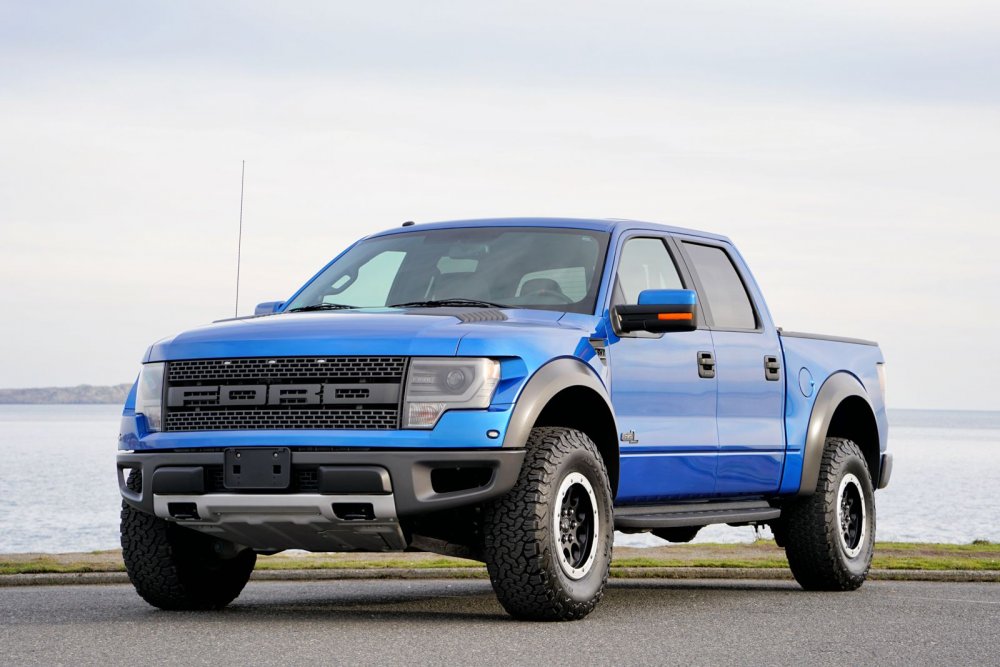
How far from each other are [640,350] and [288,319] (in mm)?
1926

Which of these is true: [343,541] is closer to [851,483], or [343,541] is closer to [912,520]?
[851,483]

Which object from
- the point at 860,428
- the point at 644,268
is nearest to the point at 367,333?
the point at 644,268

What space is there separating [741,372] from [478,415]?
2.79 m

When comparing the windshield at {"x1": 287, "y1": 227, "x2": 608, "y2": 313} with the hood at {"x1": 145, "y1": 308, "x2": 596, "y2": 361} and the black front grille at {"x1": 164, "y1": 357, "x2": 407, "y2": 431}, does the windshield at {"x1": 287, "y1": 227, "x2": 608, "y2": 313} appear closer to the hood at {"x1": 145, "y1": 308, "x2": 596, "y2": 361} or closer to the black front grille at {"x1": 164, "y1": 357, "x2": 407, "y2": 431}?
the hood at {"x1": 145, "y1": 308, "x2": 596, "y2": 361}

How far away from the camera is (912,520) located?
4600cm

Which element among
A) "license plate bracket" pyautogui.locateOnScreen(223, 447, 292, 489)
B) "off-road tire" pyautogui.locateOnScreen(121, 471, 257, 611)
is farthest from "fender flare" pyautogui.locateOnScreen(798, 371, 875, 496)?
"license plate bracket" pyautogui.locateOnScreen(223, 447, 292, 489)

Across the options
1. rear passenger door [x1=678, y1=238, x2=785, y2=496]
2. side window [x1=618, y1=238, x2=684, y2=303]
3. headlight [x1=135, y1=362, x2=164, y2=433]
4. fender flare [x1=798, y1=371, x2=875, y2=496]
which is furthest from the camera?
fender flare [x1=798, y1=371, x2=875, y2=496]

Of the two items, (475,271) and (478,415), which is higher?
(475,271)

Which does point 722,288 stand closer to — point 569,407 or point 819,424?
point 819,424

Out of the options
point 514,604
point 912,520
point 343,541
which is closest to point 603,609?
point 514,604

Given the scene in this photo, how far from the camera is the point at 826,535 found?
10.3m

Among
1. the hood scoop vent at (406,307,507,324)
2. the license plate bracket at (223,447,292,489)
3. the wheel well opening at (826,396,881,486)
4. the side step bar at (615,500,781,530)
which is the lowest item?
the side step bar at (615,500,781,530)

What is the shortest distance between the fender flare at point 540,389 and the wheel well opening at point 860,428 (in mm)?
3759

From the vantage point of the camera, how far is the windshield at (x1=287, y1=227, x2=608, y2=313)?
8.45 metres
